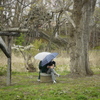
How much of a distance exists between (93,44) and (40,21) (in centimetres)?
2448

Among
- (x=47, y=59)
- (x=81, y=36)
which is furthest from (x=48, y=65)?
(x=81, y=36)

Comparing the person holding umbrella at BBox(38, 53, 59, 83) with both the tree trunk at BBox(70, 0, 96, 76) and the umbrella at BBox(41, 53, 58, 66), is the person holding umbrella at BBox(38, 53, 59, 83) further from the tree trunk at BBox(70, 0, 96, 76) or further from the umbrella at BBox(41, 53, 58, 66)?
the tree trunk at BBox(70, 0, 96, 76)

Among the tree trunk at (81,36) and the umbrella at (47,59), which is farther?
the tree trunk at (81,36)

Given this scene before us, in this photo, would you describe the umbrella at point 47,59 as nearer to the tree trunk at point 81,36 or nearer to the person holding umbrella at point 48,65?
the person holding umbrella at point 48,65

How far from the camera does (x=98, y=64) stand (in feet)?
57.2

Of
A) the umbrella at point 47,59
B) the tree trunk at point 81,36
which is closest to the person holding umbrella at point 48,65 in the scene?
the umbrella at point 47,59

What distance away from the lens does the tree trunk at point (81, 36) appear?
12086mm

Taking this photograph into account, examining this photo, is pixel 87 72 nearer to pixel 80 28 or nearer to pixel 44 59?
pixel 80 28

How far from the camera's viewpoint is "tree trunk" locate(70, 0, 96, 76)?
39.7 ft

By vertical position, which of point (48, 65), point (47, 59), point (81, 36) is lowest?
point (48, 65)

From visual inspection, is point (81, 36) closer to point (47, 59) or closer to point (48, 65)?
point (48, 65)

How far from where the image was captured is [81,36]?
12.1m

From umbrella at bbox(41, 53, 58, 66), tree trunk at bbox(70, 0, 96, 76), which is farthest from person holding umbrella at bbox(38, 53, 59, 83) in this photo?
tree trunk at bbox(70, 0, 96, 76)

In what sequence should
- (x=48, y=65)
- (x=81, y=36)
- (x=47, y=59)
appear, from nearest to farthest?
(x=47, y=59) → (x=48, y=65) → (x=81, y=36)
